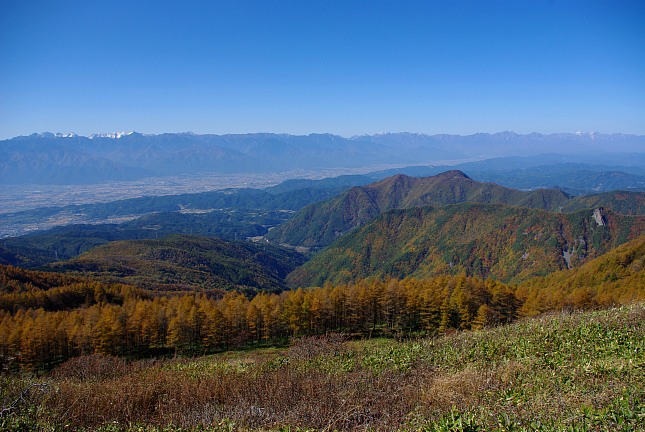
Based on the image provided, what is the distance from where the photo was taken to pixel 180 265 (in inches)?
5842

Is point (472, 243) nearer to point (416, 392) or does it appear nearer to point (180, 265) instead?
point (180, 265)

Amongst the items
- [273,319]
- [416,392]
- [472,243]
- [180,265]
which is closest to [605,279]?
[273,319]

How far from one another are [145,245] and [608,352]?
584ft

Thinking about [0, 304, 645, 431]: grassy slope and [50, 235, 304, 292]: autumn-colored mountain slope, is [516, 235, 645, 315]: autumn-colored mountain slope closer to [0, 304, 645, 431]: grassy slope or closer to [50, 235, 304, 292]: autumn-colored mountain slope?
[0, 304, 645, 431]: grassy slope

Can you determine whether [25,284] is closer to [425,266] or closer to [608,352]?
[608,352]

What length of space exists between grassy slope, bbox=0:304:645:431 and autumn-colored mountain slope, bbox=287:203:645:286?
116 metres

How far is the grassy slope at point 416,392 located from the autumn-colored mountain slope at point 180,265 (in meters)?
94.7

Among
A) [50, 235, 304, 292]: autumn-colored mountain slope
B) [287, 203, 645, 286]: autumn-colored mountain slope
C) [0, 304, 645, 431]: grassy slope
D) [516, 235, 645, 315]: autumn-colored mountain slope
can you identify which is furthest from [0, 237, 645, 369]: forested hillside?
[287, 203, 645, 286]: autumn-colored mountain slope

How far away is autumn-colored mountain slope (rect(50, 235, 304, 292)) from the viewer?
11169cm

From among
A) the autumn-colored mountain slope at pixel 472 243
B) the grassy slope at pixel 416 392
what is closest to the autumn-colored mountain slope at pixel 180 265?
the autumn-colored mountain slope at pixel 472 243

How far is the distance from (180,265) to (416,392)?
154 metres

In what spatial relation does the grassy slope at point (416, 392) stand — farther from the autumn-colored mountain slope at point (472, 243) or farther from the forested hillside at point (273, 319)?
the autumn-colored mountain slope at point (472, 243)

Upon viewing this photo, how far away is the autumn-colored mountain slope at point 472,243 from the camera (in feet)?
403

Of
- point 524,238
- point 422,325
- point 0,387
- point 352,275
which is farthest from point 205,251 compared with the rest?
point 0,387
